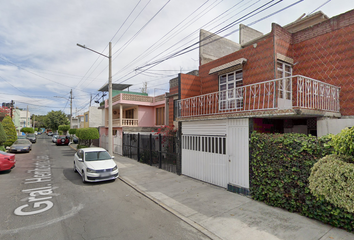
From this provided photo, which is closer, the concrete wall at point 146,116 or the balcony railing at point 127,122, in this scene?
the balcony railing at point 127,122

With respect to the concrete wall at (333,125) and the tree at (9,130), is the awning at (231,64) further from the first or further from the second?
the tree at (9,130)

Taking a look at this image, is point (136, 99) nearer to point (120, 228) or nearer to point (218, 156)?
point (218, 156)

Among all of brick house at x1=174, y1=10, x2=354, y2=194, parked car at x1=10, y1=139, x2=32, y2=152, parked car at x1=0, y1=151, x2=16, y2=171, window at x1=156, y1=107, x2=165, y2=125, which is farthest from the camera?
window at x1=156, y1=107, x2=165, y2=125

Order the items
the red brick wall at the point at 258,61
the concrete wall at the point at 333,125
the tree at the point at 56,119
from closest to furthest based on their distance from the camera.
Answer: the concrete wall at the point at 333,125 < the red brick wall at the point at 258,61 < the tree at the point at 56,119

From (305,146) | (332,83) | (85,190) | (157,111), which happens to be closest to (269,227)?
(305,146)

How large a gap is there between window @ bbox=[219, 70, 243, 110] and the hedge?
10.2ft

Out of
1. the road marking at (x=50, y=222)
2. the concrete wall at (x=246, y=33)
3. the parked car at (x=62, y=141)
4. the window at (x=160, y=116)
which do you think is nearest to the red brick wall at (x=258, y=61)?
the concrete wall at (x=246, y=33)

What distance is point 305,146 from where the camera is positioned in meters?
5.06

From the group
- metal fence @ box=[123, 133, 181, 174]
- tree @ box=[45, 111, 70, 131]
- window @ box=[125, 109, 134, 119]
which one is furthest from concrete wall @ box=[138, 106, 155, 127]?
tree @ box=[45, 111, 70, 131]

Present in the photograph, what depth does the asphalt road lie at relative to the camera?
446 centimetres

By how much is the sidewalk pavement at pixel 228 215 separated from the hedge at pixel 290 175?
23cm

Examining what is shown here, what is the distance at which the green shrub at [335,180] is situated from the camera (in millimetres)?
3809

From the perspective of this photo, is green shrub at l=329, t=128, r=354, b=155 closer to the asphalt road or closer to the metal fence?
the asphalt road

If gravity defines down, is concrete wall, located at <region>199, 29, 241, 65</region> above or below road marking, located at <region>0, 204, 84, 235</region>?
above
